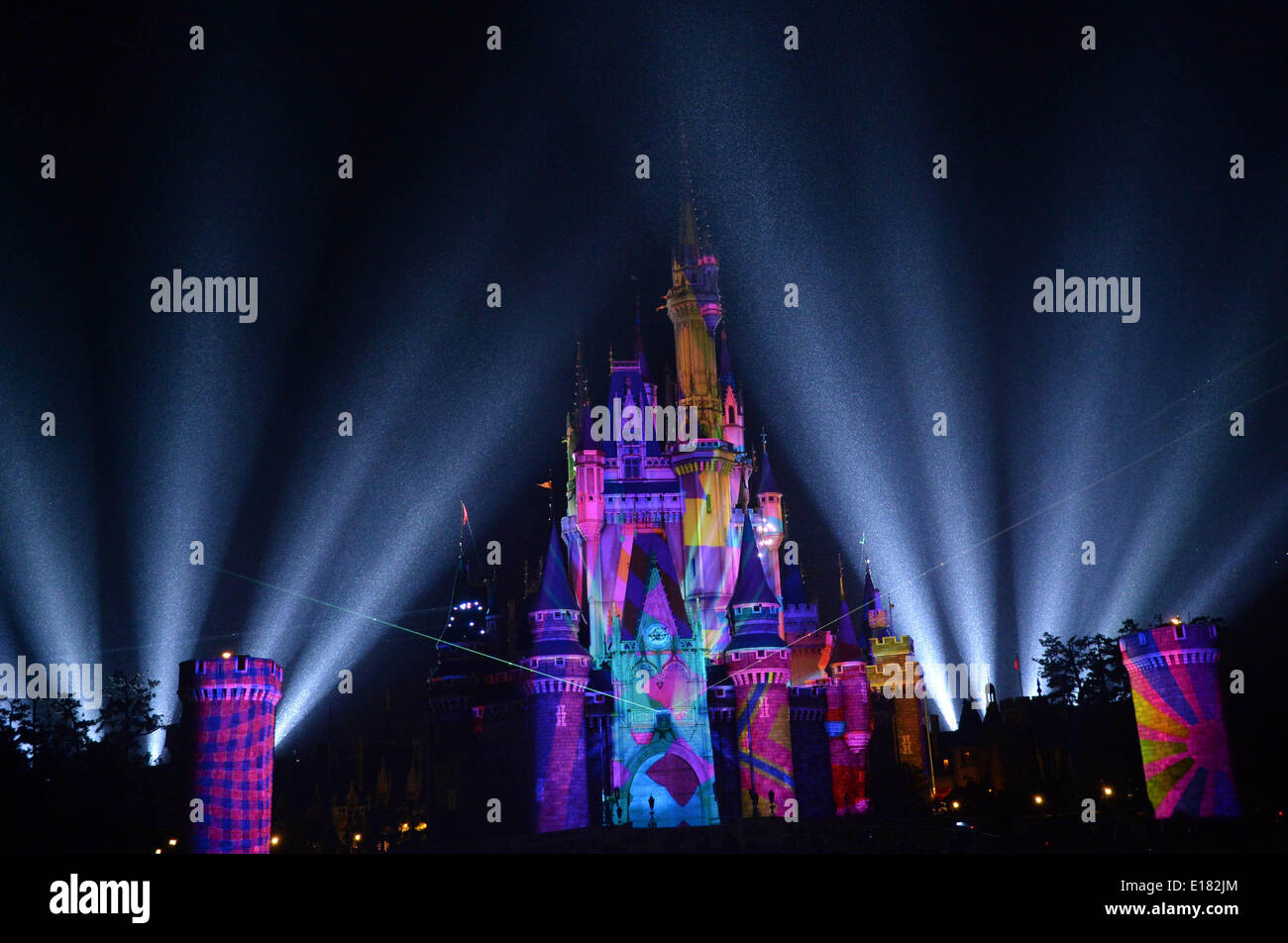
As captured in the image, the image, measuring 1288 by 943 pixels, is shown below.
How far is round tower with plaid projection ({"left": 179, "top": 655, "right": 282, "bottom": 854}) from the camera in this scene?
133 ft

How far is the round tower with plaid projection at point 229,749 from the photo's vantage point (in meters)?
40.5

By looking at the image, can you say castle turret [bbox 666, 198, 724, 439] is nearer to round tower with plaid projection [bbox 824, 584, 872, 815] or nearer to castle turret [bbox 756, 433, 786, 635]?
castle turret [bbox 756, 433, 786, 635]

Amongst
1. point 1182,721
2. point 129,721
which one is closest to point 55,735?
point 129,721

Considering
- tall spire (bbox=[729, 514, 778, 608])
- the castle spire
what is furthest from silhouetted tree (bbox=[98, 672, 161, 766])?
tall spire (bbox=[729, 514, 778, 608])

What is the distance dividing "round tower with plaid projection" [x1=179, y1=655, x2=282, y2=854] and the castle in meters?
17.9

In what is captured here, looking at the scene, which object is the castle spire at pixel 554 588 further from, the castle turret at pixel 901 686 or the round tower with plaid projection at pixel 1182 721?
the round tower with plaid projection at pixel 1182 721

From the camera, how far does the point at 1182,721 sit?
147ft

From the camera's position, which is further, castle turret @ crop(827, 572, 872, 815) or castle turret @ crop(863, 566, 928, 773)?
castle turret @ crop(863, 566, 928, 773)

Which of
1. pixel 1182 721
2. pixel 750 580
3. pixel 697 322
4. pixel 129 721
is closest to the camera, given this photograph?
pixel 1182 721

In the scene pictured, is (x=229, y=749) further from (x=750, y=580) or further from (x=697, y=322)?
(x=697, y=322)

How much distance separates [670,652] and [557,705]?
6.27 m
